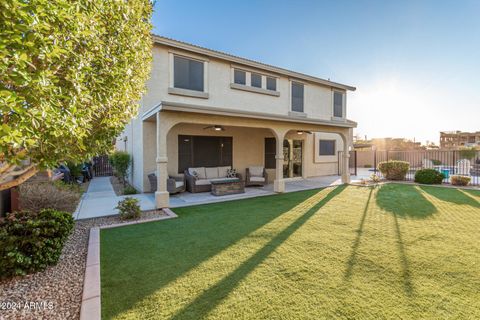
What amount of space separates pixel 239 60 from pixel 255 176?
5804 mm

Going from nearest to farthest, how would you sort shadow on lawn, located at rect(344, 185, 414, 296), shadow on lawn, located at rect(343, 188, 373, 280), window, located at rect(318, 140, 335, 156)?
shadow on lawn, located at rect(344, 185, 414, 296)
shadow on lawn, located at rect(343, 188, 373, 280)
window, located at rect(318, 140, 335, 156)

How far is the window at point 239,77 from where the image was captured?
10.9 meters

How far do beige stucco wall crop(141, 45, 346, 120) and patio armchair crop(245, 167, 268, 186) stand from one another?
3.20 m

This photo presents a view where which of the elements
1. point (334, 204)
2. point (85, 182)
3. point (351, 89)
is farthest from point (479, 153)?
point (85, 182)

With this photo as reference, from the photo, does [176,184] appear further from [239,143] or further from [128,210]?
[239,143]

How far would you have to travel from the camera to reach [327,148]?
1480 centimetres

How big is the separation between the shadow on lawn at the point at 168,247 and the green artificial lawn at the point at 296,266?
20 millimetres

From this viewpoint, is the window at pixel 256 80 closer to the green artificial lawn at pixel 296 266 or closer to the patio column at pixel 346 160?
the patio column at pixel 346 160

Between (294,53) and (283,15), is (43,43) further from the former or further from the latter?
(294,53)

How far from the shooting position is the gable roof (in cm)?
883

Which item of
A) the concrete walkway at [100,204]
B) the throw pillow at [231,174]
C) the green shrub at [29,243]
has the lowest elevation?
the concrete walkway at [100,204]

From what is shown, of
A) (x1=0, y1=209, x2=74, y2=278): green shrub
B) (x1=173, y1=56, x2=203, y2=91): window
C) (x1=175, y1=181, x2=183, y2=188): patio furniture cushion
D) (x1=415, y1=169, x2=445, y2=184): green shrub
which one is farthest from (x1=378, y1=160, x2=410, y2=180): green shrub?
(x1=0, y1=209, x2=74, y2=278): green shrub

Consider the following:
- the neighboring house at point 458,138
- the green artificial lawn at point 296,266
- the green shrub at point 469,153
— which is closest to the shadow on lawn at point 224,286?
the green artificial lawn at point 296,266

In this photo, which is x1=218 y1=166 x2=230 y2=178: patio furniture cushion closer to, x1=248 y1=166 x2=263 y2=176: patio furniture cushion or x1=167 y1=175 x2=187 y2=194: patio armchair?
x1=248 y1=166 x2=263 y2=176: patio furniture cushion
